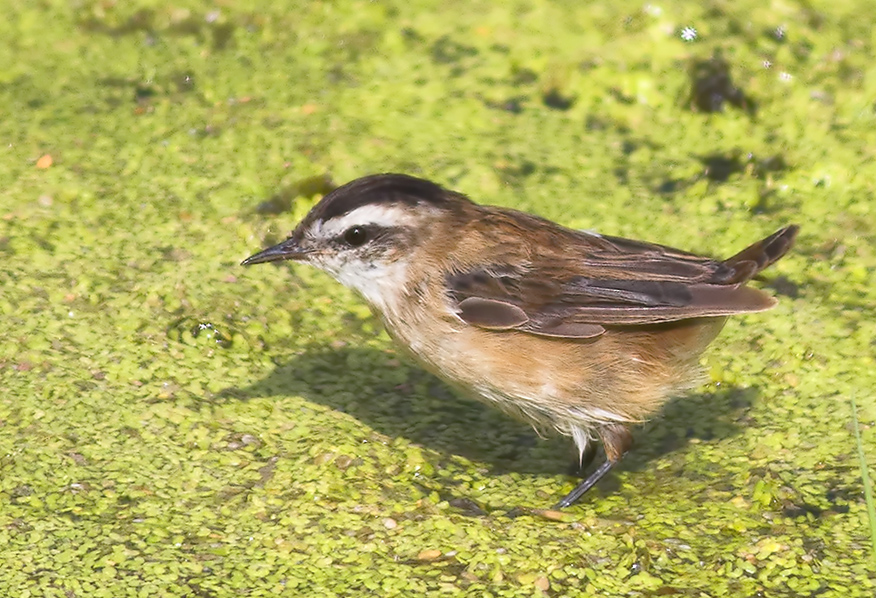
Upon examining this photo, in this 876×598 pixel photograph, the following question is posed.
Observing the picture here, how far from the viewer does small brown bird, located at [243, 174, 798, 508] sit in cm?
507

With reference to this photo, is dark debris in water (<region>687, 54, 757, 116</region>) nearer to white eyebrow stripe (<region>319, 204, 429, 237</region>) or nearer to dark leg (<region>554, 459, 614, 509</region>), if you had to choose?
white eyebrow stripe (<region>319, 204, 429, 237</region>)

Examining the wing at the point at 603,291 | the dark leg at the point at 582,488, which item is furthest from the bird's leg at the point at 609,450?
the wing at the point at 603,291

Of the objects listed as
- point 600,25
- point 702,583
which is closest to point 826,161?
point 600,25

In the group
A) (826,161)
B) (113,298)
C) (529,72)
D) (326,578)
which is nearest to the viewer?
(326,578)

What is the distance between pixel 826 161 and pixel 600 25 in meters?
1.98

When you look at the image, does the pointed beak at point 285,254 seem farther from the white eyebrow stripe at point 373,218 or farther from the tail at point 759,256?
the tail at point 759,256

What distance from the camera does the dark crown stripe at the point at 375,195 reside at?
17.0 feet

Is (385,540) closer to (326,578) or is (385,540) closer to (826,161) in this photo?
(326,578)

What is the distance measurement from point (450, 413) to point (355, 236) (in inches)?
44.6

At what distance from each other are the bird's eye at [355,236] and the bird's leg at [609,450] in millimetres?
1299

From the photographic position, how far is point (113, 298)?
621 cm

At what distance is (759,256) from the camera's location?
512 centimetres

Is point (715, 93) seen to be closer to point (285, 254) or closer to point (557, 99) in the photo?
point (557, 99)

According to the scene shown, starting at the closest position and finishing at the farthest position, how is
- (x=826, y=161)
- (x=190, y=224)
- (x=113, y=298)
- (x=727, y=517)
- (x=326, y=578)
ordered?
(x=326, y=578) < (x=727, y=517) < (x=113, y=298) < (x=190, y=224) < (x=826, y=161)
